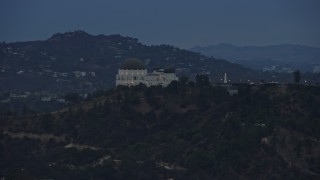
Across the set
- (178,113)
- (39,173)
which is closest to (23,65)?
(178,113)

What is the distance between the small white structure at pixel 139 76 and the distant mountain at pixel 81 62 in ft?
146

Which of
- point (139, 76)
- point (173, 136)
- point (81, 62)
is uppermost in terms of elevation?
point (81, 62)

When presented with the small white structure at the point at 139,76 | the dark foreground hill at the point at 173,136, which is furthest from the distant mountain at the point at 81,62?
the dark foreground hill at the point at 173,136

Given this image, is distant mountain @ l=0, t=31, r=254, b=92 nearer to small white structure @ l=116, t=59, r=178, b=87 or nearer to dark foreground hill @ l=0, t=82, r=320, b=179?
small white structure @ l=116, t=59, r=178, b=87

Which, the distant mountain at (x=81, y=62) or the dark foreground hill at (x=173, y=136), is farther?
the distant mountain at (x=81, y=62)

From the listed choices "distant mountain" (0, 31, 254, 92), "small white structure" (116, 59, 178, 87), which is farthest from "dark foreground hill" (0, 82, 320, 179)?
"distant mountain" (0, 31, 254, 92)

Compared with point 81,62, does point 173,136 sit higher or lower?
lower

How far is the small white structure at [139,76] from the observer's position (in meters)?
78.2

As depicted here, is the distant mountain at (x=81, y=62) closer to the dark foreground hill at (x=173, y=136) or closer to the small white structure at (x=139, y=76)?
the small white structure at (x=139, y=76)

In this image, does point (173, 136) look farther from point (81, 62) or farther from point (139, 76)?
point (81, 62)

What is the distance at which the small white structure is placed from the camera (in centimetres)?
7819

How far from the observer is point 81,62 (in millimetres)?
149250

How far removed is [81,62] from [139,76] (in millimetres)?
71124

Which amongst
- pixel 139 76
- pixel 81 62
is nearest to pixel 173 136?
pixel 139 76
